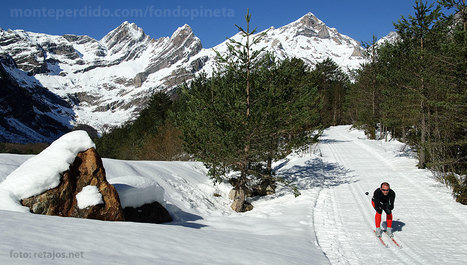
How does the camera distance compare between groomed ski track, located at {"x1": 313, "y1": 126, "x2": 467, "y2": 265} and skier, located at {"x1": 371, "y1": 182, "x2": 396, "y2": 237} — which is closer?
groomed ski track, located at {"x1": 313, "y1": 126, "x2": 467, "y2": 265}

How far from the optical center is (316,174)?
18.2 metres

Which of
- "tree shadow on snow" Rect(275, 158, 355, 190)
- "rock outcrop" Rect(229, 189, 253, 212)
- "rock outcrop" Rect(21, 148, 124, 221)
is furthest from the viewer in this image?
"tree shadow on snow" Rect(275, 158, 355, 190)

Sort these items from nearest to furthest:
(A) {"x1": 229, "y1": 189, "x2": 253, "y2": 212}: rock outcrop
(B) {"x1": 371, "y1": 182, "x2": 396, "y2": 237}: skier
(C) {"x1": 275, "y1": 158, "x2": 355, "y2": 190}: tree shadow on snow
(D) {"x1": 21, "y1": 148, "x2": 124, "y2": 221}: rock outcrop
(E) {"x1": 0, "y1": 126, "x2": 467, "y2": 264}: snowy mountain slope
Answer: (E) {"x1": 0, "y1": 126, "x2": 467, "y2": 264}: snowy mountain slope
(D) {"x1": 21, "y1": 148, "x2": 124, "y2": 221}: rock outcrop
(B) {"x1": 371, "y1": 182, "x2": 396, "y2": 237}: skier
(A) {"x1": 229, "y1": 189, "x2": 253, "y2": 212}: rock outcrop
(C) {"x1": 275, "y1": 158, "x2": 355, "y2": 190}: tree shadow on snow

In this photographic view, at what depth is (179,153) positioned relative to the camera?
1069 inches

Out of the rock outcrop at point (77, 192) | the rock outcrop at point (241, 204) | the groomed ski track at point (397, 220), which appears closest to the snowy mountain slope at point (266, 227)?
the groomed ski track at point (397, 220)

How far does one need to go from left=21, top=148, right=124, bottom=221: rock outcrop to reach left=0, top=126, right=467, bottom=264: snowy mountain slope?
104cm

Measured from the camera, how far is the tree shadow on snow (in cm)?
1599

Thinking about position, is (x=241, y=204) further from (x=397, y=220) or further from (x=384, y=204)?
(x=384, y=204)

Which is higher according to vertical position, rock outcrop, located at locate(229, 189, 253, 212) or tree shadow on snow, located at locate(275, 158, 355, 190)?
tree shadow on snow, located at locate(275, 158, 355, 190)

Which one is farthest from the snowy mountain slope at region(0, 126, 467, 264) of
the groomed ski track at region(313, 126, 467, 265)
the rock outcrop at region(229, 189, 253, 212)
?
the rock outcrop at region(229, 189, 253, 212)

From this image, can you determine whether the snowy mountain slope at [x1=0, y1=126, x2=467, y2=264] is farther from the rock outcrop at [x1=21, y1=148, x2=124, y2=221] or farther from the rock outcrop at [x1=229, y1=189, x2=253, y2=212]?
the rock outcrop at [x1=21, y1=148, x2=124, y2=221]

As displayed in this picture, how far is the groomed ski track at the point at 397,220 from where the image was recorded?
6.83m

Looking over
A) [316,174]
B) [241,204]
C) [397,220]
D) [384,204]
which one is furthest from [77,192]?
[316,174]

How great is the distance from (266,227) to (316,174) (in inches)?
381
